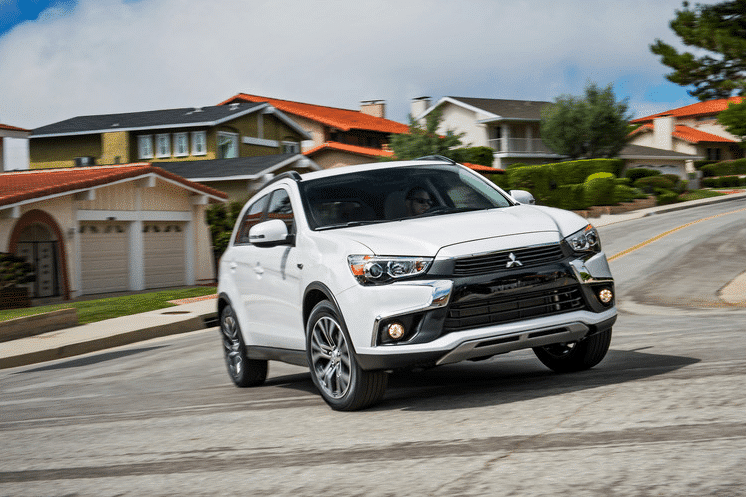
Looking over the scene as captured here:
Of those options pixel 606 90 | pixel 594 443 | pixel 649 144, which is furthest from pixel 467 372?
pixel 649 144

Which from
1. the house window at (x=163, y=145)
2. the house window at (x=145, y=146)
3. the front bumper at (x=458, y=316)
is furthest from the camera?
the house window at (x=145, y=146)

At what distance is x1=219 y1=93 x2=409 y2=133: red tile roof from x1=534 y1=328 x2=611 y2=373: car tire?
54406 millimetres

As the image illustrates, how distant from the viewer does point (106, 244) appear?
3056cm

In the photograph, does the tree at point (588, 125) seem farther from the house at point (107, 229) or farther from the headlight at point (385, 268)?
the headlight at point (385, 268)

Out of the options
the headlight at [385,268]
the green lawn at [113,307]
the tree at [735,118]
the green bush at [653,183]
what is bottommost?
the green lawn at [113,307]

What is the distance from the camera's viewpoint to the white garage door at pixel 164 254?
32344 millimetres

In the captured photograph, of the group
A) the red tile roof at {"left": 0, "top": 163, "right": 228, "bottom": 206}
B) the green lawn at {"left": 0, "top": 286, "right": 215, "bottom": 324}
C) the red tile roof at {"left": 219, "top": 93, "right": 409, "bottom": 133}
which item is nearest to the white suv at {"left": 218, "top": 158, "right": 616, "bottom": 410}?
the green lawn at {"left": 0, "top": 286, "right": 215, "bottom": 324}

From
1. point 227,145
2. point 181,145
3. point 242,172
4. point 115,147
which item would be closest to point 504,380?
point 242,172

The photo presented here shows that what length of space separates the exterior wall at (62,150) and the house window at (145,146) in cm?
283

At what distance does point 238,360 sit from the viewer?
348 inches

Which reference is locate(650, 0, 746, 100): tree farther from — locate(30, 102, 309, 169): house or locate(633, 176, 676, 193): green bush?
locate(30, 102, 309, 169): house

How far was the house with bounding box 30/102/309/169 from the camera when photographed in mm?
48000

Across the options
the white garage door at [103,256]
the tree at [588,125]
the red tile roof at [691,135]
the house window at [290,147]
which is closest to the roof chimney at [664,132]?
the red tile roof at [691,135]

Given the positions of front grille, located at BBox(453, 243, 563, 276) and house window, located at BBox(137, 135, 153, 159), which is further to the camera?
house window, located at BBox(137, 135, 153, 159)
